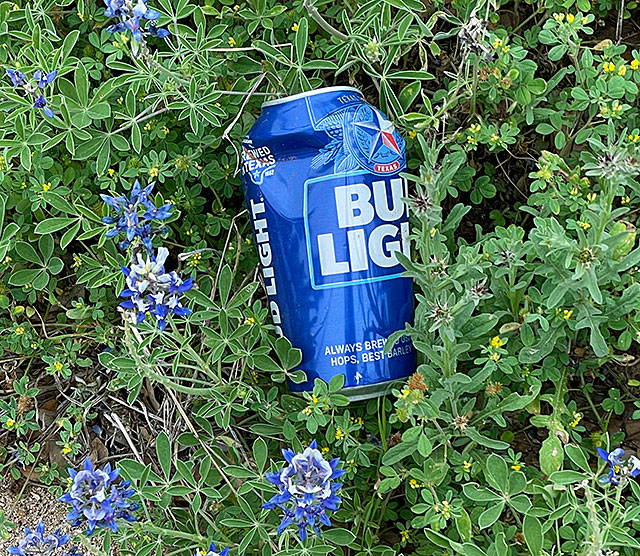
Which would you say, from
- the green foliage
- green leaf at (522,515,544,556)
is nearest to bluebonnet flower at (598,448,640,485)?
the green foliage

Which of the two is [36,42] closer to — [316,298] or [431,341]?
[316,298]

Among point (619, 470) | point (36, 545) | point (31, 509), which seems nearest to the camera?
point (619, 470)

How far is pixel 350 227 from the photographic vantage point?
2.07 metres

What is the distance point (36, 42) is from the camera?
210 centimetres

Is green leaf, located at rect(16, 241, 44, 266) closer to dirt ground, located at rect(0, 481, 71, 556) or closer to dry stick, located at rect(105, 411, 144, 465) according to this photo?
dry stick, located at rect(105, 411, 144, 465)

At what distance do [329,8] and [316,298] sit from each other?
0.91m

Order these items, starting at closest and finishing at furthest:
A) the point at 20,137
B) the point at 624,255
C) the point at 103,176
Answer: the point at 624,255, the point at 20,137, the point at 103,176

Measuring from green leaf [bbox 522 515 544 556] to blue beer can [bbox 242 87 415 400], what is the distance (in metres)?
0.50

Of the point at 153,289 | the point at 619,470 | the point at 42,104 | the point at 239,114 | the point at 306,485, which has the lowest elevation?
the point at 619,470

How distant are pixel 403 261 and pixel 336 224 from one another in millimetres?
241

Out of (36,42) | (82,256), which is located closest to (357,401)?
(82,256)

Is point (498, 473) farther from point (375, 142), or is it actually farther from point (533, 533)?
point (375, 142)

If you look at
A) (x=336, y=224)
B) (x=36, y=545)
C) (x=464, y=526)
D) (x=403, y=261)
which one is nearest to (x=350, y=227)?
(x=336, y=224)

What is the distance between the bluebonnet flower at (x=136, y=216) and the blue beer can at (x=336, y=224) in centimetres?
29
